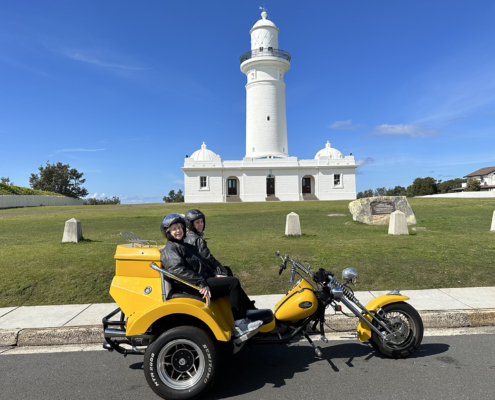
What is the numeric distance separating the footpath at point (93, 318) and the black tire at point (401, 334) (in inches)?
Result: 38.0

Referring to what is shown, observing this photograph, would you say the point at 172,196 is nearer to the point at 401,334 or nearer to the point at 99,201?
the point at 99,201

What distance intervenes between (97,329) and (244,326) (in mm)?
2417

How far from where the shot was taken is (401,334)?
13.4 ft

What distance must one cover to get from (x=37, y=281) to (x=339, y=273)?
6108mm

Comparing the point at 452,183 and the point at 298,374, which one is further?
the point at 452,183

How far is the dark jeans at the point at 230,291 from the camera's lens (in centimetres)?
373

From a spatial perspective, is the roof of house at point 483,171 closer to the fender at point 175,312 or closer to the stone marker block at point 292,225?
the stone marker block at point 292,225

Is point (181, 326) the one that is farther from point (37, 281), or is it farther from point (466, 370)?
point (37, 281)

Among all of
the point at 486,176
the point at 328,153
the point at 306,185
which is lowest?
the point at 306,185

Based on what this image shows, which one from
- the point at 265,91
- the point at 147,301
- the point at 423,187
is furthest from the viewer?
the point at 423,187

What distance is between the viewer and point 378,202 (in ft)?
49.7

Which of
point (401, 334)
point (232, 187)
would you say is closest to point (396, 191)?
point (232, 187)

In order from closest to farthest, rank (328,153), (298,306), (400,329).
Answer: (298,306)
(400,329)
(328,153)

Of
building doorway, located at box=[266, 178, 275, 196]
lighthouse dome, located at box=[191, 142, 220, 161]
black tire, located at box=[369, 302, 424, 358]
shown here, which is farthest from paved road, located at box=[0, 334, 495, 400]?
lighthouse dome, located at box=[191, 142, 220, 161]
